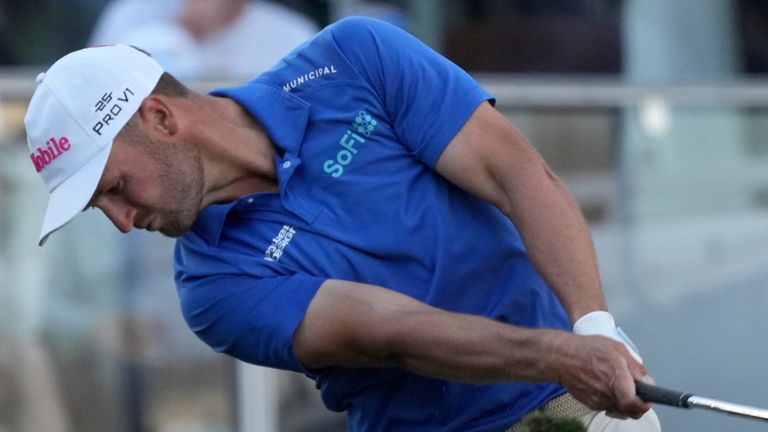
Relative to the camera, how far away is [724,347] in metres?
5.60

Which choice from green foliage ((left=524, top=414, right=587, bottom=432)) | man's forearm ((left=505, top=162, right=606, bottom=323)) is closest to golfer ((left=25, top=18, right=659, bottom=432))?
man's forearm ((left=505, top=162, right=606, bottom=323))

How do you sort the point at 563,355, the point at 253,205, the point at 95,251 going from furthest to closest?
the point at 95,251, the point at 253,205, the point at 563,355

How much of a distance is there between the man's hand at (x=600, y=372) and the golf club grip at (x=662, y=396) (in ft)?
0.06

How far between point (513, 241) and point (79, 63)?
3.16ft

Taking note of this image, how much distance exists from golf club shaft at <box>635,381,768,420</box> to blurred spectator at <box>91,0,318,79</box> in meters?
3.00

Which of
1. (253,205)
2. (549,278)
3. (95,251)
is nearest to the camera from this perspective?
(549,278)

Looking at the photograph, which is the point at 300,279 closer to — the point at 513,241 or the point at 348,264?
the point at 348,264

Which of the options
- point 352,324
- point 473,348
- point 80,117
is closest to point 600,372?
point 473,348

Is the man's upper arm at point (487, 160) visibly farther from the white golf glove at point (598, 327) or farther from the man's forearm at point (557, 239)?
the white golf glove at point (598, 327)

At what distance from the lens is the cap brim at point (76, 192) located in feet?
10.2

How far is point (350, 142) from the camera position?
325 cm

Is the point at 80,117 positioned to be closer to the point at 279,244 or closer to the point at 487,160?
the point at 279,244

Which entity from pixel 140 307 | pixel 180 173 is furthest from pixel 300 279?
pixel 140 307

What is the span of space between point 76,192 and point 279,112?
450 mm
